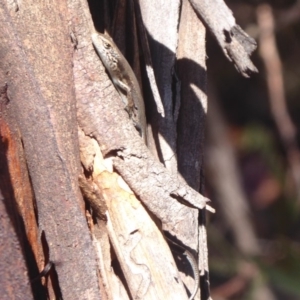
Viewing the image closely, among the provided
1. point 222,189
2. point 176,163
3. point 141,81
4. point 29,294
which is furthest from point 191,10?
point 222,189

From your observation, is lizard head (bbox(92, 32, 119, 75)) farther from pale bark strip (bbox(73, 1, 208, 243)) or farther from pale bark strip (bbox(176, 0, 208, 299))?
pale bark strip (bbox(176, 0, 208, 299))

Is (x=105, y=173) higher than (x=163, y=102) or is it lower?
lower

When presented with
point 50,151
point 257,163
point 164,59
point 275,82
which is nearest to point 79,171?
point 50,151

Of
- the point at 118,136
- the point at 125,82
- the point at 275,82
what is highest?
the point at 275,82

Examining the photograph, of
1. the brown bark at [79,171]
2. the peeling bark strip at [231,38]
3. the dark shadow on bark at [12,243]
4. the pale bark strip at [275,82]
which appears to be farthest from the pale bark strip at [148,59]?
the pale bark strip at [275,82]

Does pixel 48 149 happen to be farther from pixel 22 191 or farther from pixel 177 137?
pixel 177 137

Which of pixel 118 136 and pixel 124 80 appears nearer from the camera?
pixel 118 136

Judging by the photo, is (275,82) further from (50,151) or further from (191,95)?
(50,151)
